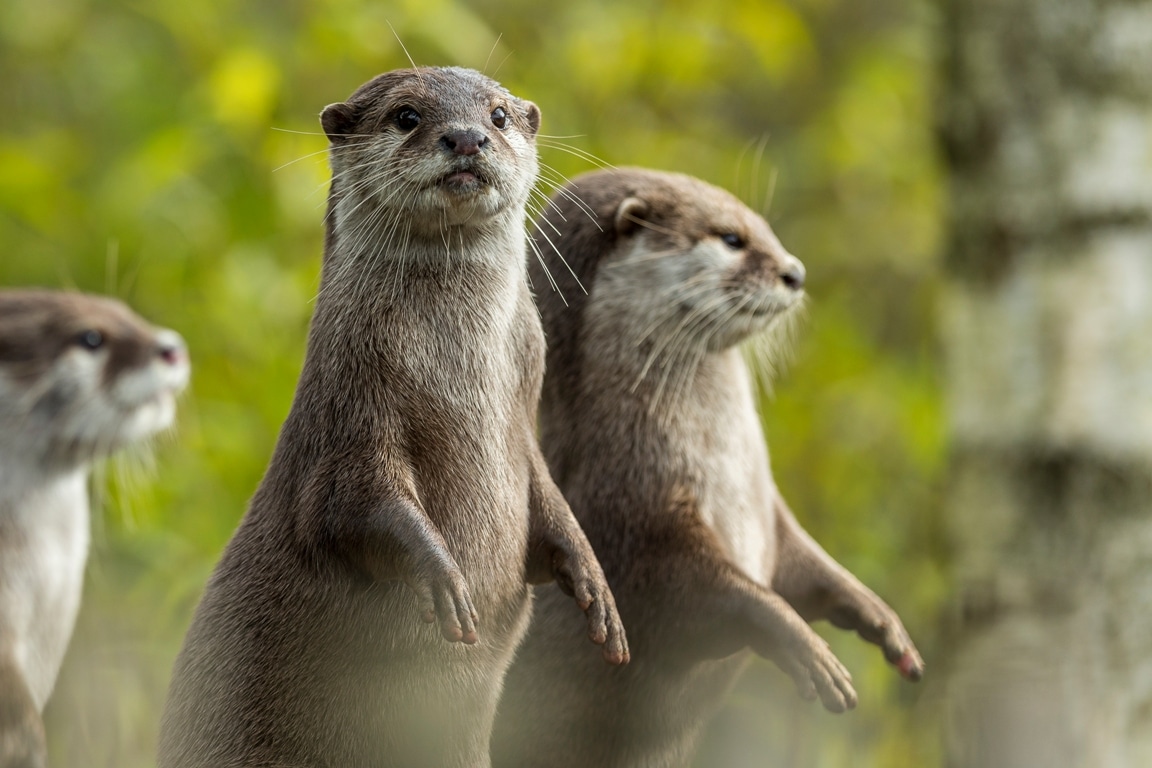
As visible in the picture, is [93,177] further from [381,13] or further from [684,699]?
[684,699]

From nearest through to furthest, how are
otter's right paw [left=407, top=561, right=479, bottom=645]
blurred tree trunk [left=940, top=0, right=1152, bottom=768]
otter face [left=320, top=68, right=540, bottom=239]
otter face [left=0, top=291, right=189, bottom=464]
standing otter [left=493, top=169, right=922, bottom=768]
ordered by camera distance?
otter's right paw [left=407, top=561, right=479, bottom=645]
otter face [left=320, top=68, right=540, bottom=239]
standing otter [left=493, top=169, right=922, bottom=768]
otter face [left=0, top=291, right=189, bottom=464]
blurred tree trunk [left=940, top=0, right=1152, bottom=768]

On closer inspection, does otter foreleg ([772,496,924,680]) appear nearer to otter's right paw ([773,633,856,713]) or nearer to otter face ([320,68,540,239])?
otter's right paw ([773,633,856,713])

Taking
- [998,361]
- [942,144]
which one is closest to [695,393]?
[998,361]

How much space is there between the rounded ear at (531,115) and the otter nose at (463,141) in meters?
0.27

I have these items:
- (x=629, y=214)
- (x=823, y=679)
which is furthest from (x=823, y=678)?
(x=629, y=214)

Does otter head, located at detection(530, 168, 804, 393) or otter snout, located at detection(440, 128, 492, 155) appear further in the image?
otter head, located at detection(530, 168, 804, 393)

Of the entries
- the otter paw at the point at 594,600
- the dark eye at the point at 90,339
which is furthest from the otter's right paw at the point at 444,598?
the dark eye at the point at 90,339

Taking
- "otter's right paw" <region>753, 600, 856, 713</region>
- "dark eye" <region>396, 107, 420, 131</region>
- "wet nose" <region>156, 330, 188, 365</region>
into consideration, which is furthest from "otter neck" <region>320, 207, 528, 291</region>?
"wet nose" <region>156, 330, 188, 365</region>

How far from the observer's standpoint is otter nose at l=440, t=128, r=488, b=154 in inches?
86.6

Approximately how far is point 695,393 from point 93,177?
15.5 ft

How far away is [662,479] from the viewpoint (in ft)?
9.43

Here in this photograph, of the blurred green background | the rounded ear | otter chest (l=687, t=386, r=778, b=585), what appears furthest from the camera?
the blurred green background

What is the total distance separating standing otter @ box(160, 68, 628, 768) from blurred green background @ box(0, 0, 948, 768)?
1169mm

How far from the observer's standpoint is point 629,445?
2891mm
